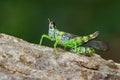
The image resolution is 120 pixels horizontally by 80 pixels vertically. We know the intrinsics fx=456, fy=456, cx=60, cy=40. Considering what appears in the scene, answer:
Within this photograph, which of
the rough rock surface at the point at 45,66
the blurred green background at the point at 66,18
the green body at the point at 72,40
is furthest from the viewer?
the blurred green background at the point at 66,18

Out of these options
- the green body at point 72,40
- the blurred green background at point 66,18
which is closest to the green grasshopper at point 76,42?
the green body at point 72,40


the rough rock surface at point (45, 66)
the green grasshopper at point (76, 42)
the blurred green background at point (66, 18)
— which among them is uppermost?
the blurred green background at point (66, 18)

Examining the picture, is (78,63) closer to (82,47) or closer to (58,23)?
(82,47)

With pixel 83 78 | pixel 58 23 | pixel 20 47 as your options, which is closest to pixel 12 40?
pixel 20 47

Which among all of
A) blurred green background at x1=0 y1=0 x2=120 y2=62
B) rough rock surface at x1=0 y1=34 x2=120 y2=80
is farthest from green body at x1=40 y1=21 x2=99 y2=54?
blurred green background at x1=0 y1=0 x2=120 y2=62

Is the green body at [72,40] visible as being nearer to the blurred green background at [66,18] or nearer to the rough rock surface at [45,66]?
the rough rock surface at [45,66]

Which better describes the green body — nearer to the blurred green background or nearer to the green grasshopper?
the green grasshopper

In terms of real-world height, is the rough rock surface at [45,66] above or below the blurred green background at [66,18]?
below
